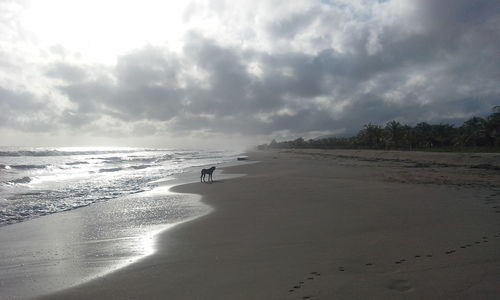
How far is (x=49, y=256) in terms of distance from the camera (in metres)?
5.80

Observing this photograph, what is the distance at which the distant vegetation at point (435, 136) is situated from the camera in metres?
57.4

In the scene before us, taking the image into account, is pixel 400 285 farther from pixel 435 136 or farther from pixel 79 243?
pixel 435 136

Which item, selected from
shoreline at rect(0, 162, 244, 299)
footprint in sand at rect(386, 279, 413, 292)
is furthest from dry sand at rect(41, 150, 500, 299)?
shoreline at rect(0, 162, 244, 299)

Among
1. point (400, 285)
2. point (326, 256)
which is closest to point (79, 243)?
point (326, 256)

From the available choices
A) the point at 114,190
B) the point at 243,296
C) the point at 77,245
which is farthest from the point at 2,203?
the point at 243,296

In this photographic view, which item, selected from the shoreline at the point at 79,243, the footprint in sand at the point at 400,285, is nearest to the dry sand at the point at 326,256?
the footprint in sand at the point at 400,285

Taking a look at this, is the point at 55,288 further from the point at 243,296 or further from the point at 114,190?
the point at 114,190

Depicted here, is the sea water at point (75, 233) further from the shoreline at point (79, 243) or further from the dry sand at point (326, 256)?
the dry sand at point (326, 256)

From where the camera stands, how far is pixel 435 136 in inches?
2948

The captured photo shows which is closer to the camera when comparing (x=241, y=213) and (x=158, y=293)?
(x=158, y=293)

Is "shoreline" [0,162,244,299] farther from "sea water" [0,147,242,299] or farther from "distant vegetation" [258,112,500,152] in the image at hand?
"distant vegetation" [258,112,500,152]

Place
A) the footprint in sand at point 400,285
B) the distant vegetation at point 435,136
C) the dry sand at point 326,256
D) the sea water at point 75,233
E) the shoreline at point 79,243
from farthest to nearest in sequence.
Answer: the distant vegetation at point 435,136 → the sea water at point 75,233 → the shoreline at point 79,243 → the dry sand at point 326,256 → the footprint in sand at point 400,285

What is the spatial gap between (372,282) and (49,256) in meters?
5.72

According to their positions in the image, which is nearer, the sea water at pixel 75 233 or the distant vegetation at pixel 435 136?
the sea water at pixel 75 233
